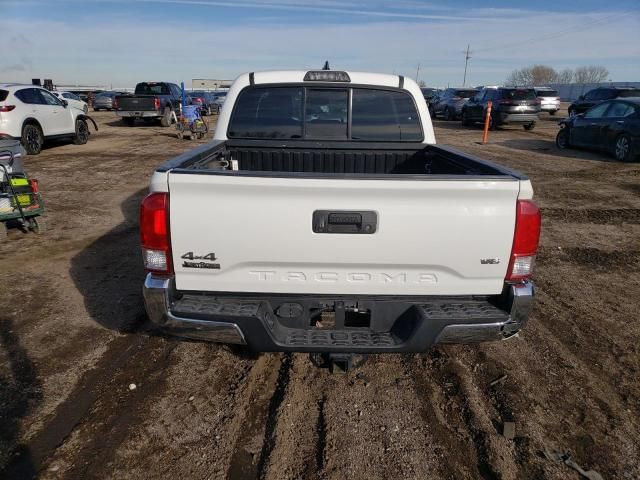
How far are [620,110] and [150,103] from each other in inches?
735

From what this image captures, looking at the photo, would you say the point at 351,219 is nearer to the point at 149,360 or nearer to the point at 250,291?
the point at 250,291

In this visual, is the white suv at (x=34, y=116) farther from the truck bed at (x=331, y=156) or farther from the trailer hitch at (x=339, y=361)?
the trailer hitch at (x=339, y=361)

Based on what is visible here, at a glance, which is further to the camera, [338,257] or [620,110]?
[620,110]

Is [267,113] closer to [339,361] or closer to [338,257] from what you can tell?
[338,257]

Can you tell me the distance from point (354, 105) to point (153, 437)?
3.19 metres

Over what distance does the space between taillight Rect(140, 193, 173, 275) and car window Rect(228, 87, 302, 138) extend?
6.37 feet

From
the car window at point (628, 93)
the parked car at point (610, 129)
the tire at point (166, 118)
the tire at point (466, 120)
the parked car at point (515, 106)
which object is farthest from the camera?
the tire at point (466, 120)

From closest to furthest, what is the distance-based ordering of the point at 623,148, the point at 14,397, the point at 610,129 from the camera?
the point at 14,397
the point at 623,148
the point at 610,129

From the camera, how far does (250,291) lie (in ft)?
8.41

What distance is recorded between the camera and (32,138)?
12.7 metres

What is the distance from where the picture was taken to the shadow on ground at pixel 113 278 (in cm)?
401

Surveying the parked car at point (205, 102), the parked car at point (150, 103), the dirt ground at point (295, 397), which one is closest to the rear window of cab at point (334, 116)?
the dirt ground at point (295, 397)

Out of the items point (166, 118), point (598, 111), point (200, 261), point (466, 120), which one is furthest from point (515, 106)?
point (200, 261)

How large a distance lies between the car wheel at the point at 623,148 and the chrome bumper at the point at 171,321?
13.1m
